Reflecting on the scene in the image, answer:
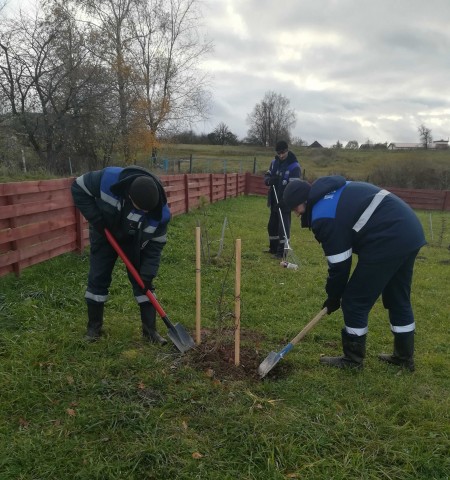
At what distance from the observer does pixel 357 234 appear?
3.43m

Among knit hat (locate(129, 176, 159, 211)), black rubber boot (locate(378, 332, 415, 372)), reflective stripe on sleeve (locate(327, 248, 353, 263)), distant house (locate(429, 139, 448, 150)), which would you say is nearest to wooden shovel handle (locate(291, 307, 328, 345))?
reflective stripe on sleeve (locate(327, 248, 353, 263))

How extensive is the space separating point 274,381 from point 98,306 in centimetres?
178

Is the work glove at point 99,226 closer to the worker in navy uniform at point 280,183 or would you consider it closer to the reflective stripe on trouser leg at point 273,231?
the worker in navy uniform at point 280,183

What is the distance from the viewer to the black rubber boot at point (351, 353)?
12.1ft

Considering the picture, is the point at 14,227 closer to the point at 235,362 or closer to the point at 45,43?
the point at 235,362

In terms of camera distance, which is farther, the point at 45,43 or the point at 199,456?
the point at 45,43

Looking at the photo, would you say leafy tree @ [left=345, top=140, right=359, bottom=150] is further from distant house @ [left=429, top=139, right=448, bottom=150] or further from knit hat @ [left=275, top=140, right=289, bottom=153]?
knit hat @ [left=275, top=140, right=289, bottom=153]

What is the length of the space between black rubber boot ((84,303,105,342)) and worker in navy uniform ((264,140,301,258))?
4589mm

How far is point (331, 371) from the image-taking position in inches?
→ 146

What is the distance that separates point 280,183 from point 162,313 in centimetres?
486

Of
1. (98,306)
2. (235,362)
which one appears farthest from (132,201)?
(235,362)

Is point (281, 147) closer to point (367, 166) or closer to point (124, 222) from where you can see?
point (124, 222)

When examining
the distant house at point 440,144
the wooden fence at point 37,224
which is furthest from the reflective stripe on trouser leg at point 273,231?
the distant house at point 440,144

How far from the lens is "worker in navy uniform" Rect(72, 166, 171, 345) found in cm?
356
